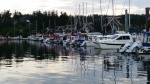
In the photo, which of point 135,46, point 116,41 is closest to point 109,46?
point 116,41

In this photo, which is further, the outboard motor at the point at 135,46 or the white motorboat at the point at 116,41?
the white motorboat at the point at 116,41

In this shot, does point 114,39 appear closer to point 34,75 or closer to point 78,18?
point 34,75

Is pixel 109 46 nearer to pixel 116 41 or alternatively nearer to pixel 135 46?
pixel 116 41

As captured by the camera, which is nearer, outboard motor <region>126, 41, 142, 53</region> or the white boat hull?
outboard motor <region>126, 41, 142, 53</region>

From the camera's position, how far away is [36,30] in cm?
19888

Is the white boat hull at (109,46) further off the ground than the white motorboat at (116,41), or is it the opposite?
the white motorboat at (116,41)

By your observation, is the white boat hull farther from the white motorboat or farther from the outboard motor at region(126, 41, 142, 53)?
the outboard motor at region(126, 41, 142, 53)

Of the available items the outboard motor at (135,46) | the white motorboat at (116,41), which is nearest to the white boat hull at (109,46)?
the white motorboat at (116,41)

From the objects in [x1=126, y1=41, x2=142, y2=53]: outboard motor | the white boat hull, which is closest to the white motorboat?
the white boat hull

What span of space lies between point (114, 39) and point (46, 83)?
4241 centimetres

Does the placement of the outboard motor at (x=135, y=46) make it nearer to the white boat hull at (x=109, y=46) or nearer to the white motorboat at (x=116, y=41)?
the white motorboat at (x=116, y=41)

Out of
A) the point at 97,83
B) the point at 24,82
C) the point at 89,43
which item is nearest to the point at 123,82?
the point at 97,83

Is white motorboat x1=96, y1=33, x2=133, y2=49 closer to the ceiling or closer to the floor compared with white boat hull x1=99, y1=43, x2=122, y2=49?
closer to the ceiling

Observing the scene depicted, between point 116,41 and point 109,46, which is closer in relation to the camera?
point 116,41
